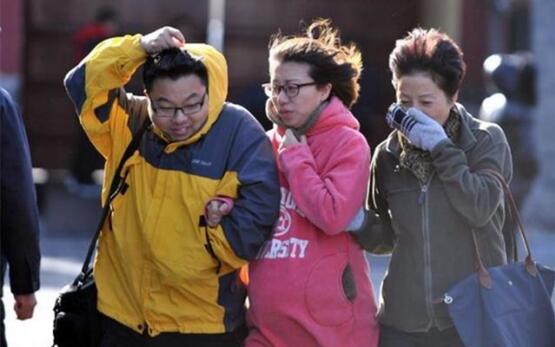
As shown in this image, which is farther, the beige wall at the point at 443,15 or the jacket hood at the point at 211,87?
the beige wall at the point at 443,15

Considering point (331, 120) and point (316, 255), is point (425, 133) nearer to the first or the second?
point (331, 120)

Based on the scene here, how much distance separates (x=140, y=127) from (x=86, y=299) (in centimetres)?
61

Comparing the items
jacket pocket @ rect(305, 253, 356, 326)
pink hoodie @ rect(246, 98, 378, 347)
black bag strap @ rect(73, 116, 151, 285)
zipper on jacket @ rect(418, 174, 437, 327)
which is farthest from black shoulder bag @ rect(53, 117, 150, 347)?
zipper on jacket @ rect(418, 174, 437, 327)

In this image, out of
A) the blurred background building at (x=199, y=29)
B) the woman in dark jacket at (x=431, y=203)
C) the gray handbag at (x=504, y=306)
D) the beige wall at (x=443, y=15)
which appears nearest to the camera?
the gray handbag at (x=504, y=306)

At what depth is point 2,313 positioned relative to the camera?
5.04m

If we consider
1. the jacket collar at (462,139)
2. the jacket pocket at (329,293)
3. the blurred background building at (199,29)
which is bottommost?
the blurred background building at (199,29)

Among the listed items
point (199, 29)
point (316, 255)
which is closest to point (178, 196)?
point (316, 255)

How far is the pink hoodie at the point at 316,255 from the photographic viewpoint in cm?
489

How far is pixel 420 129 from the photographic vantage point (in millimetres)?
4863

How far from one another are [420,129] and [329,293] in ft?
2.01

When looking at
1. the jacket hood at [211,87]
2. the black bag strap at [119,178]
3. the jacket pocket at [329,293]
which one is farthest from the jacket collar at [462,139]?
the black bag strap at [119,178]

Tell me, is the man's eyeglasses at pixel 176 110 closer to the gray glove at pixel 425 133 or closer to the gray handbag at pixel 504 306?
the gray glove at pixel 425 133

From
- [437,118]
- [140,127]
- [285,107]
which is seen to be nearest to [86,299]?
[140,127]

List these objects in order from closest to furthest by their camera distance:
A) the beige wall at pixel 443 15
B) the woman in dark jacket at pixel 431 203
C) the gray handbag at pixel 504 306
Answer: the gray handbag at pixel 504 306 → the woman in dark jacket at pixel 431 203 → the beige wall at pixel 443 15
